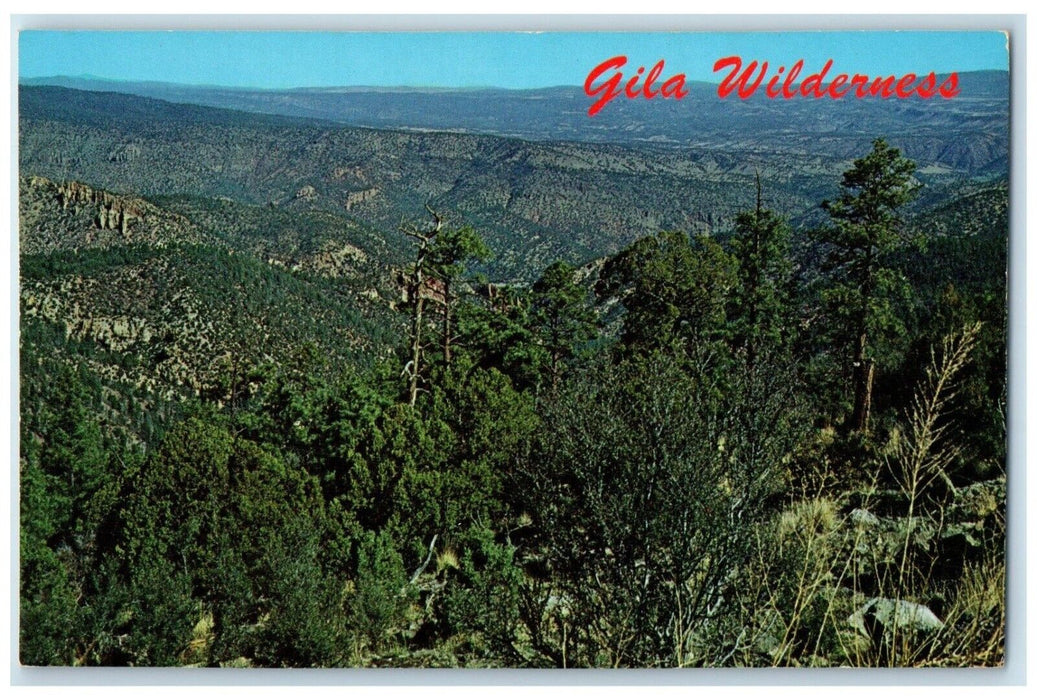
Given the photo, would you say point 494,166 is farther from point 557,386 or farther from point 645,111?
point 645,111

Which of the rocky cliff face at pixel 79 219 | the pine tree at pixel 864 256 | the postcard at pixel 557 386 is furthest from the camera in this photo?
the pine tree at pixel 864 256

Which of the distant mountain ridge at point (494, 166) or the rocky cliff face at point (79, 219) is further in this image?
the distant mountain ridge at point (494, 166)

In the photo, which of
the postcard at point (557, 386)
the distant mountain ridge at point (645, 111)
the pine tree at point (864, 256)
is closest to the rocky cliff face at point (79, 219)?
the postcard at point (557, 386)

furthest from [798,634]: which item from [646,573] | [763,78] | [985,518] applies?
[763,78]

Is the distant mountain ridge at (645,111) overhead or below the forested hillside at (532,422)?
overhead

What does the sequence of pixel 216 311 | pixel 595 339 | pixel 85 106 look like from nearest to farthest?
pixel 85 106 < pixel 595 339 < pixel 216 311

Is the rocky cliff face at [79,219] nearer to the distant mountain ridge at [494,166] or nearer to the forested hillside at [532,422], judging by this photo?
the forested hillside at [532,422]

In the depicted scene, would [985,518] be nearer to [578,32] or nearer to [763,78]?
[763,78]
